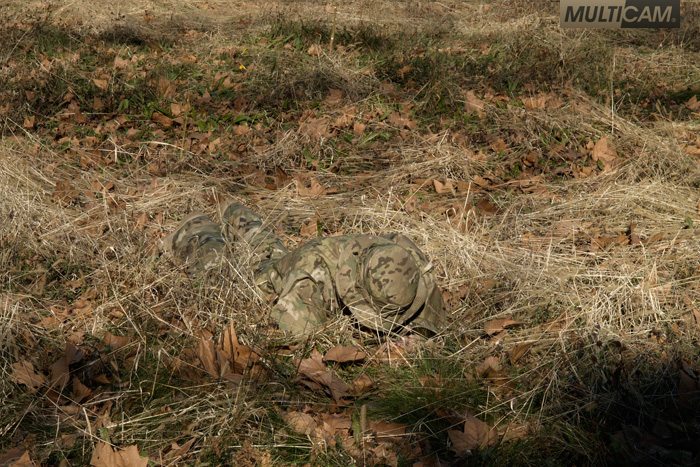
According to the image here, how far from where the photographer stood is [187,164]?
5723 millimetres

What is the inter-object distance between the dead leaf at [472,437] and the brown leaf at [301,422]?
50 centimetres

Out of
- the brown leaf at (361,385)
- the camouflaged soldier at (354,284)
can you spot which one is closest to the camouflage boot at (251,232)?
the camouflaged soldier at (354,284)

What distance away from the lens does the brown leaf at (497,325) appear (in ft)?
11.8

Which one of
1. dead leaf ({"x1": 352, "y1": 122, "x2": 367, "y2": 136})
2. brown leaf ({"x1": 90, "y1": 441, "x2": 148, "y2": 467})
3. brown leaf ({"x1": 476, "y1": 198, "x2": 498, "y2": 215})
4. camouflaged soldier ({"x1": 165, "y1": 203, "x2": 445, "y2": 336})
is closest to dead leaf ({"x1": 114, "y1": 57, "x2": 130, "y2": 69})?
dead leaf ({"x1": 352, "y1": 122, "x2": 367, "y2": 136})

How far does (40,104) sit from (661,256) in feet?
16.4

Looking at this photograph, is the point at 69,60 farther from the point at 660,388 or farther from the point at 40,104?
the point at 660,388

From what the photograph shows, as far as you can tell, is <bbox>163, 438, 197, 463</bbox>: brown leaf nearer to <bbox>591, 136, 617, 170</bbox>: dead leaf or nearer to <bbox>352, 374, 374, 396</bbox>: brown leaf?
<bbox>352, 374, 374, 396</bbox>: brown leaf

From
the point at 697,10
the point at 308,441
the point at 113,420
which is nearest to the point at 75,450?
the point at 113,420

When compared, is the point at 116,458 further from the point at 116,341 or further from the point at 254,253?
the point at 254,253

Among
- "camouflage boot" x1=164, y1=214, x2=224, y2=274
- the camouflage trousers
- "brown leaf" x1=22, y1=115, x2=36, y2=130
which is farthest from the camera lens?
"brown leaf" x1=22, y1=115, x2=36, y2=130

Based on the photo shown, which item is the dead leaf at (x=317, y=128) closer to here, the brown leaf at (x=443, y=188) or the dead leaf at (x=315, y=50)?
the brown leaf at (x=443, y=188)

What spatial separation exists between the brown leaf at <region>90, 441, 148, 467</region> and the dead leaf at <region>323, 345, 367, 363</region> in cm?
93

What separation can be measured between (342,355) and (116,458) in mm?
1035

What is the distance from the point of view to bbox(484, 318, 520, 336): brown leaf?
Answer: 3.59m
